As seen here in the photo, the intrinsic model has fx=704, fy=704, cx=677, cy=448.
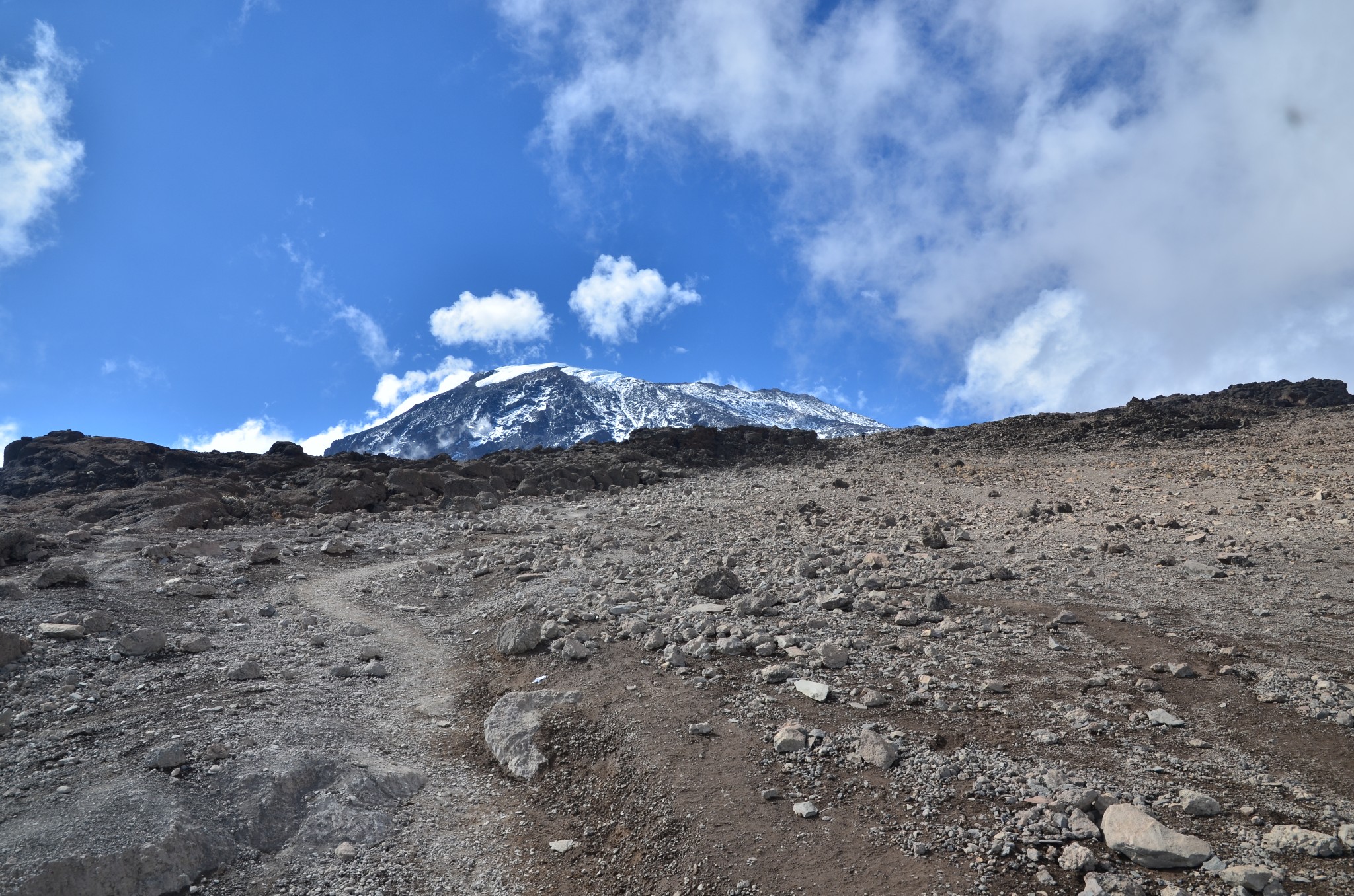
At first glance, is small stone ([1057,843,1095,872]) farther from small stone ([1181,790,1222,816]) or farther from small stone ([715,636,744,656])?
small stone ([715,636,744,656])

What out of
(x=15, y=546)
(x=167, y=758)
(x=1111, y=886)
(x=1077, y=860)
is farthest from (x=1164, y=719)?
(x=15, y=546)

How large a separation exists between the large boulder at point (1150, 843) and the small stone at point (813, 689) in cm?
271

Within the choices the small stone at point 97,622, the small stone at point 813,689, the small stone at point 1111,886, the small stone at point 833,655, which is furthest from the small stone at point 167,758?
the small stone at point 1111,886

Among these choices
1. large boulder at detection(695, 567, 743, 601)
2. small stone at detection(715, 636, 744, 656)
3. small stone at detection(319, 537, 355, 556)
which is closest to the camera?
small stone at detection(715, 636, 744, 656)

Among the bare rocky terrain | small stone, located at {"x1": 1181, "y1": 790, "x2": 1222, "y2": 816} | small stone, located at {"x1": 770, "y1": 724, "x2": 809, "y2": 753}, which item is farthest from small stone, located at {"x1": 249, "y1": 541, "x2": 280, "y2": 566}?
small stone, located at {"x1": 1181, "y1": 790, "x2": 1222, "y2": 816}

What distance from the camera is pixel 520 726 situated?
24.3 ft

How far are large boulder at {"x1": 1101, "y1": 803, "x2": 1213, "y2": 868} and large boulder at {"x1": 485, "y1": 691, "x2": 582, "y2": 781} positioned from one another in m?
4.81

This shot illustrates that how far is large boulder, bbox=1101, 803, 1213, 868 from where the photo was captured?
4.40 metres

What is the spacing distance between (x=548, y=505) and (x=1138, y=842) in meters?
21.8

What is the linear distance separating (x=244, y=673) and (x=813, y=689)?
7141 mm

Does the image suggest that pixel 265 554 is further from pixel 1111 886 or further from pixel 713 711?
pixel 1111 886

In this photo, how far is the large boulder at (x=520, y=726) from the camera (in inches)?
273

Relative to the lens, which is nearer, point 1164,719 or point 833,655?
point 1164,719

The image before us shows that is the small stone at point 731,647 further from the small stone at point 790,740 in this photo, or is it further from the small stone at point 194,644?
the small stone at point 194,644
